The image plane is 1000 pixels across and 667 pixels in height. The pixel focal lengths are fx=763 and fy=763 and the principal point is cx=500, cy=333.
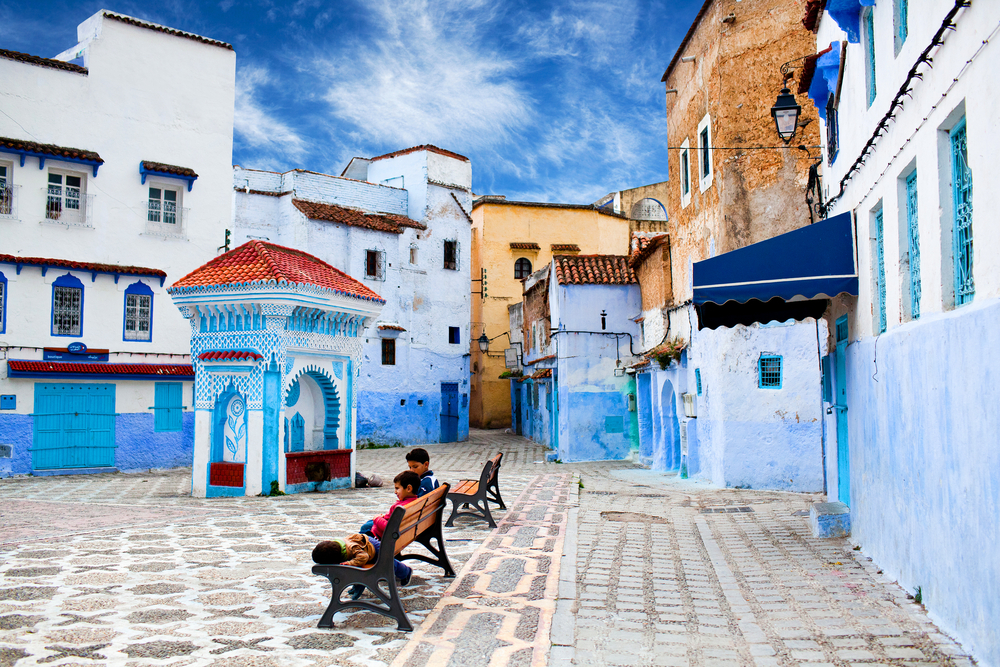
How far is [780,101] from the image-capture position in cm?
934

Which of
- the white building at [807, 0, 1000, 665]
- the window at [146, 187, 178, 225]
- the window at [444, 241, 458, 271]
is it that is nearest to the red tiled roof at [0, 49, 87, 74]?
the window at [146, 187, 178, 225]

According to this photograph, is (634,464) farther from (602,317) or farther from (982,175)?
(982,175)

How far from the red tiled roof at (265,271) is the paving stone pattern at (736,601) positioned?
6667 millimetres

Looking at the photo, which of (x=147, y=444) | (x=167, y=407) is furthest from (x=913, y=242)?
(x=147, y=444)

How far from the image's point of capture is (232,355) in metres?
13.3

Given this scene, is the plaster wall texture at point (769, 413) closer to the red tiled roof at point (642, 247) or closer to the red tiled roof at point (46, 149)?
the red tiled roof at point (642, 247)

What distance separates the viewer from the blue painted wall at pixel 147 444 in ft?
63.9

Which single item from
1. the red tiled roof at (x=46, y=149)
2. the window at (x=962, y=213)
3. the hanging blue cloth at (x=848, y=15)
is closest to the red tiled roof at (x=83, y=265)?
the red tiled roof at (x=46, y=149)

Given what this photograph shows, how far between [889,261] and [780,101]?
3177mm

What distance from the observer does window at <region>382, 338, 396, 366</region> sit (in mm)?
29000

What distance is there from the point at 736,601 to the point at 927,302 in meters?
2.91

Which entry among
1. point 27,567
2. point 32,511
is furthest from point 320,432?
point 27,567

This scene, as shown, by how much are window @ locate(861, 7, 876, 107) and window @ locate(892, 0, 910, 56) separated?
0.85m

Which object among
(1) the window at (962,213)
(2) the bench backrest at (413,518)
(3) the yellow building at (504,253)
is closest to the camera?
(1) the window at (962,213)
